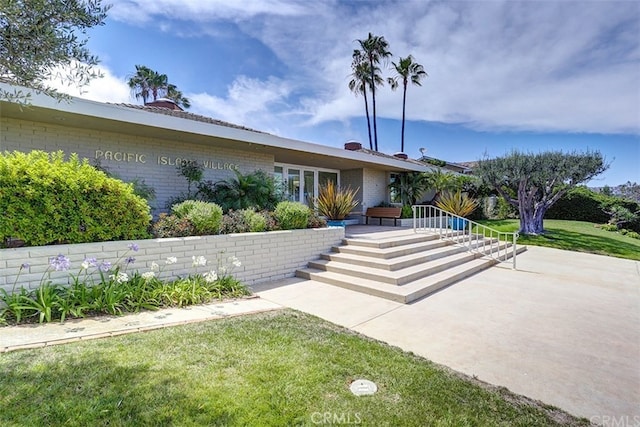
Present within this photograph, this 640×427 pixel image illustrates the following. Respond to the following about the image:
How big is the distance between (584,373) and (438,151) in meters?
27.2

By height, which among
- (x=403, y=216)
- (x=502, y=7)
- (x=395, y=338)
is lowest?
(x=395, y=338)

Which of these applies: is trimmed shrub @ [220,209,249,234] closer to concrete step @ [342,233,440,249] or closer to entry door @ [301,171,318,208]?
concrete step @ [342,233,440,249]

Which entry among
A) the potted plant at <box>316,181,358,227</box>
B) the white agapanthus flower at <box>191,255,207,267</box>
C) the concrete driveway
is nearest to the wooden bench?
the potted plant at <box>316,181,358,227</box>

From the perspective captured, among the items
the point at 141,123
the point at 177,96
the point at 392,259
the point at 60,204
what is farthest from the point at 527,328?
the point at 177,96

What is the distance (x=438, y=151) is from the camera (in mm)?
27938

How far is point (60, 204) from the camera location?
4.60 m

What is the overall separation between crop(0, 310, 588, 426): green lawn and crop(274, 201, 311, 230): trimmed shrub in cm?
420

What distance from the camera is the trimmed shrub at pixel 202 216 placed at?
6164 millimetres

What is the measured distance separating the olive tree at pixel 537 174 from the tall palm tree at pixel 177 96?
25775 mm

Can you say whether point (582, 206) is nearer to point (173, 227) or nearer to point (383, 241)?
point (383, 241)

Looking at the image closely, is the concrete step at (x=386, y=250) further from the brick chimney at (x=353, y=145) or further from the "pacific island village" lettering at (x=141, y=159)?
the brick chimney at (x=353, y=145)

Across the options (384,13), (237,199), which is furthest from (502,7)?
(237,199)

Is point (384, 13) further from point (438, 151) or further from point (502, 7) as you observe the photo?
point (438, 151)

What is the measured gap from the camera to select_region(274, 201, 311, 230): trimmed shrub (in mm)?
7578
